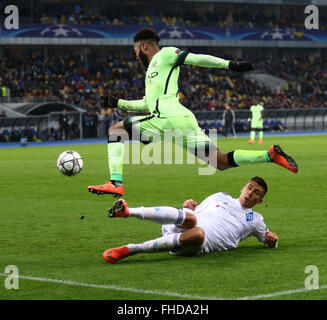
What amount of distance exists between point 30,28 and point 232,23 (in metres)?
19.4

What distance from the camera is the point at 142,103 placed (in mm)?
10133

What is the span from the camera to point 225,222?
8070 millimetres

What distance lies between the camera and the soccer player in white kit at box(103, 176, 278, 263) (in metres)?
7.58

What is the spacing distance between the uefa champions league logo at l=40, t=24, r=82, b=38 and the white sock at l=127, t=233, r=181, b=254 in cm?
4441

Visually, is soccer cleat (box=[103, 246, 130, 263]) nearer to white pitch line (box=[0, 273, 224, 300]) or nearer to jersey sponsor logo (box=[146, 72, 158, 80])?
white pitch line (box=[0, 273, 224, 300])

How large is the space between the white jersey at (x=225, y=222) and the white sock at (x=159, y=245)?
37cm

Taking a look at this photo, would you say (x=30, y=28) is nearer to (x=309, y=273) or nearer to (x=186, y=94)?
(x=186, y=94)

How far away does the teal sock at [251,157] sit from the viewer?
9.27m

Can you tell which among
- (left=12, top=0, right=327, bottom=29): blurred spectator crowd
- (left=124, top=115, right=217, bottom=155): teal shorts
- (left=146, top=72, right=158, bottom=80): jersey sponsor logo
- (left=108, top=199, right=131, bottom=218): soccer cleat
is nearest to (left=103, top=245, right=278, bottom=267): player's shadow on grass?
(left=108, top=199, right=131, bottom=218): soccer cleat

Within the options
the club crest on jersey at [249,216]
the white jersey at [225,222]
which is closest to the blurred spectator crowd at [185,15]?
the white jersey at [225,222]

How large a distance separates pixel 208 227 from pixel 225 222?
233mm

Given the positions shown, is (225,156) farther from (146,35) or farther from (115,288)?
(115,288)

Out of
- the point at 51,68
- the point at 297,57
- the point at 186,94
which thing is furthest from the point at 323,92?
the point at 51,68

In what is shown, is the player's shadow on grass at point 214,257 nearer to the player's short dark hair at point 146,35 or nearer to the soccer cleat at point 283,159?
the soccer cleat at point 283,159
